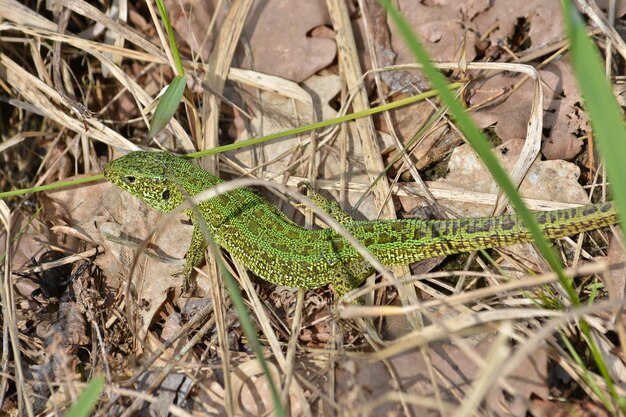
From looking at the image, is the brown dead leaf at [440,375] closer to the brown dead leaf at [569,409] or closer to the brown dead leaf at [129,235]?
the brown dead leaf at [569,409]

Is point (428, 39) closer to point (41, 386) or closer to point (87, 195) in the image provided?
point (87, 195)

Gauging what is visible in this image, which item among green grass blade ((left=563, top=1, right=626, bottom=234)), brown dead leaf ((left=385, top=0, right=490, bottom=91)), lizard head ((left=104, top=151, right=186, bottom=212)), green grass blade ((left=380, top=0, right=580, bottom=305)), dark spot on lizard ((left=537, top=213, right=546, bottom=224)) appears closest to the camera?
green grass blade ((left=563, top=1, right=626, bottom=234))

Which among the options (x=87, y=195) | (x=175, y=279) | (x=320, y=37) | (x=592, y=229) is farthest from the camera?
(x=320, y=37)

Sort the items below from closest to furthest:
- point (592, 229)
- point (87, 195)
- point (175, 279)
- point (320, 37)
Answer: point (592, 229) → point (175, 279) → point (87, 195) → point (320, 37)

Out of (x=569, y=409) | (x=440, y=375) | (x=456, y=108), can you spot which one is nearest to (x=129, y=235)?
(x=440, y=375)

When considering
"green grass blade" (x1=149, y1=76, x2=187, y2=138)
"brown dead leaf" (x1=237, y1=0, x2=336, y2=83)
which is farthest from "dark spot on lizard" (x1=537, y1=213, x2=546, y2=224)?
"green grass blade" (x1=149, y1=76, x2=187, y2=138)

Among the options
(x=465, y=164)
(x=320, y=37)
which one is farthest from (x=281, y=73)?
(x=465, y=164)

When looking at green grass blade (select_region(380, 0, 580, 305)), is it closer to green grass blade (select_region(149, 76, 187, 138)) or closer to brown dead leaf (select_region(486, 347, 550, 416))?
brown dead leaf (select_region(486, 347, 550, 416))

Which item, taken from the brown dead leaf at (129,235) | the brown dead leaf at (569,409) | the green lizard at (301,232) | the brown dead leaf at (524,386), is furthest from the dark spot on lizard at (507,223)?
the brown dead leaf at (129,235)
